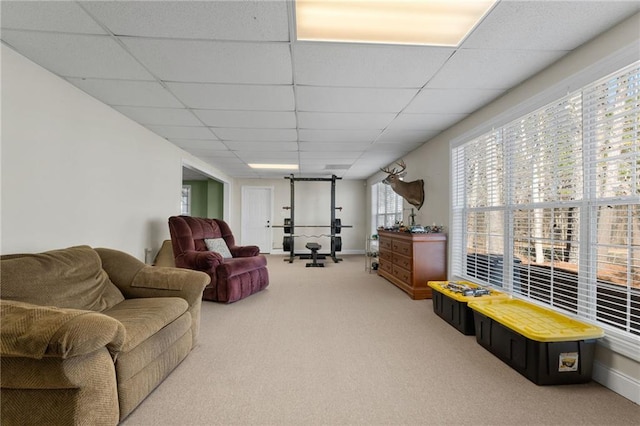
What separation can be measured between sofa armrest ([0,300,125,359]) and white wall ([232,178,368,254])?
728 centimetres

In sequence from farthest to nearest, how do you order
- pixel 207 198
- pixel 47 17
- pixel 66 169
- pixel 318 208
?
pixel 318 208, pixel 207 198, pixel 66 169, pixel 47 17

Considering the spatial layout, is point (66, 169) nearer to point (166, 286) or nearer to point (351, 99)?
point (166, 286)

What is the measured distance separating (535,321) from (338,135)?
3.11 metres

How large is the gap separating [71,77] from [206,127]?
149 centimetres

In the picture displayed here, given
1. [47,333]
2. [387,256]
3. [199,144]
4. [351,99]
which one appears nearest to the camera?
[47,333]

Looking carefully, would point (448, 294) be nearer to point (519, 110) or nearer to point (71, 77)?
point (519, 110)

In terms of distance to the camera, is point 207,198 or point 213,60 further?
point 207,198

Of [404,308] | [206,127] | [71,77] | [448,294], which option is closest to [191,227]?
[206,127]

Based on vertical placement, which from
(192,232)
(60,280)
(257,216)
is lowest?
(60,280)

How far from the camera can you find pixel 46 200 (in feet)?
7.61

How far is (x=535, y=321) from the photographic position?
212 cm

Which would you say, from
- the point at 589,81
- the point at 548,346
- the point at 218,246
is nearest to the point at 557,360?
the point at 548,346

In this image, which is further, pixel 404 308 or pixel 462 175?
pixel 462 175

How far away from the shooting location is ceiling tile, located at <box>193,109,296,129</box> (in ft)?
10.8
